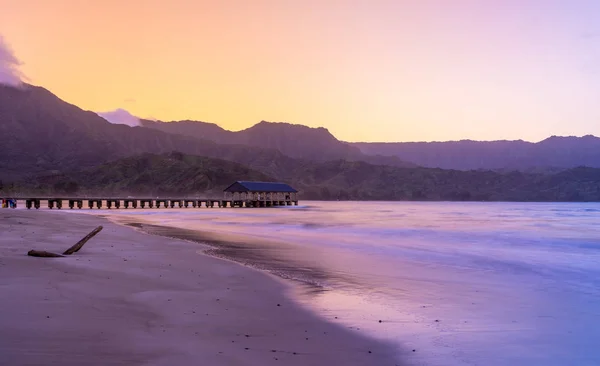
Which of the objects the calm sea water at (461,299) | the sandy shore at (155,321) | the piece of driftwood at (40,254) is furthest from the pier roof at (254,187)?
the sandy shore at (155,321)

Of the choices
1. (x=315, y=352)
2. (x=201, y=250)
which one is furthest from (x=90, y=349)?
(x=201, y=250)

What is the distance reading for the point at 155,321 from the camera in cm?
816

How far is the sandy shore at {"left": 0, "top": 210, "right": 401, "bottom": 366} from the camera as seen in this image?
6.36 meters

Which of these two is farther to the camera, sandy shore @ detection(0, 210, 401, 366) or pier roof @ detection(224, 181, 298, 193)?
pier roof @ detection(224, 181, 298, 193)

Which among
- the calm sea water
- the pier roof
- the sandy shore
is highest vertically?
the pier roof

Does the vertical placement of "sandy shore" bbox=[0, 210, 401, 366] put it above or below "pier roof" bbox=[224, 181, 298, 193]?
below

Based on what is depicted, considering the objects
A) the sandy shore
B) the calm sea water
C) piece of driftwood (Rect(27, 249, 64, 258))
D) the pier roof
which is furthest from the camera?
the pier roof

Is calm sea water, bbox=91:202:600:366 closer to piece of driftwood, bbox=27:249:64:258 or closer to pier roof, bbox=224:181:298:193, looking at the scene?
piece of driftwood, bbox=27:249:64:258

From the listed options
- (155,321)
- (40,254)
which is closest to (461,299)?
(155,321)

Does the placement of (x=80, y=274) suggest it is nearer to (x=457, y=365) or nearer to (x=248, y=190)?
(x=457, y=365)

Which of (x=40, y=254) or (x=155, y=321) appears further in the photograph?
(x=40, y=254)

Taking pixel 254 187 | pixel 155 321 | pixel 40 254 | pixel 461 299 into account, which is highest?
pixel 254 187

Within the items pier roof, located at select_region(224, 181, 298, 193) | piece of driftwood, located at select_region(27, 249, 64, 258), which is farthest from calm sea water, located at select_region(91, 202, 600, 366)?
pier roof, located at select_region(224, 181, 298, 193)

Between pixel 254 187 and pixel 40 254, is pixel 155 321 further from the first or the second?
pixel 254 187
